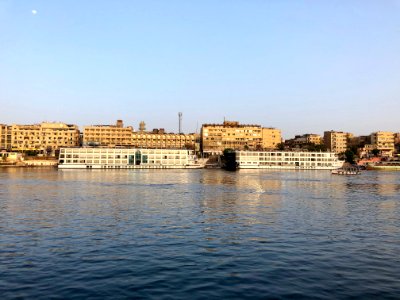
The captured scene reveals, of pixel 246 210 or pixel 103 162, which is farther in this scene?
pixel 103 162

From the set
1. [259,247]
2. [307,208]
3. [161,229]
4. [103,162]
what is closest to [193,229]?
[161,229]

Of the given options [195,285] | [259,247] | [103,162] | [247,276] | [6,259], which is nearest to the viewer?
[195,285]

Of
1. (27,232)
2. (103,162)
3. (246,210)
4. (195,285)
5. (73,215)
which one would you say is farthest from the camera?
(103,162)

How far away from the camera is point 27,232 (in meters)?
32.2

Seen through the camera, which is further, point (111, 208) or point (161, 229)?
point (111, 208)

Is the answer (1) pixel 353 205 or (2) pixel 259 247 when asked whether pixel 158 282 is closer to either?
(2) pixel 259 247

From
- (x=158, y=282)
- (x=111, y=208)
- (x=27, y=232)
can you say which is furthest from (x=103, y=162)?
(x=158, y=282)

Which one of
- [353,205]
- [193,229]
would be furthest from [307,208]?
[193,229]

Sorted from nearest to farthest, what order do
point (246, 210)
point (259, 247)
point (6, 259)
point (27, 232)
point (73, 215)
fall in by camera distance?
point (6, 259)
point (259, 247)
point (27, 232)
point (73, 215)
point (246, 210)

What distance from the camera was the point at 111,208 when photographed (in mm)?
47531

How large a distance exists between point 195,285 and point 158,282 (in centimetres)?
182

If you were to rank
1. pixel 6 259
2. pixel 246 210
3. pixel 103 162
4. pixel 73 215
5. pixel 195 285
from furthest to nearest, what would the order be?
pixel 103 162 < pixel 246 210 < pixel 73 215 < pixel 6 259 < pixel 195 285

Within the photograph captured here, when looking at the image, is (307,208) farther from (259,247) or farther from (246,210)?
(259,247)

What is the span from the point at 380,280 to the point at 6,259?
2025cm
